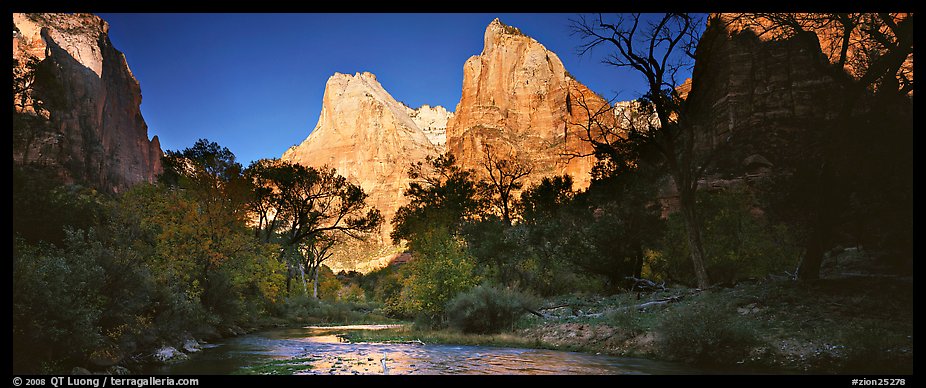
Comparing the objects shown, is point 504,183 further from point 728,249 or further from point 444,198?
point 728,249

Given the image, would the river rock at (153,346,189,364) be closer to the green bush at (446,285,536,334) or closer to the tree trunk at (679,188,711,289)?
the green bush at (446,285,536,334)

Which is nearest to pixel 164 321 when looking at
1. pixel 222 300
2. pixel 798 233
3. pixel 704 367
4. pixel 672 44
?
pixel 222 300

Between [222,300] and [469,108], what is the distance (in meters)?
147

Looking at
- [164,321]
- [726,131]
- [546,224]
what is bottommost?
[164,321]

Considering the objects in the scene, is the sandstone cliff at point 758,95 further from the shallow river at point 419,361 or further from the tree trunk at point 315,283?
the shallow river at point 419,361

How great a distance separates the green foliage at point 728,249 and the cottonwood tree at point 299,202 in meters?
24.6

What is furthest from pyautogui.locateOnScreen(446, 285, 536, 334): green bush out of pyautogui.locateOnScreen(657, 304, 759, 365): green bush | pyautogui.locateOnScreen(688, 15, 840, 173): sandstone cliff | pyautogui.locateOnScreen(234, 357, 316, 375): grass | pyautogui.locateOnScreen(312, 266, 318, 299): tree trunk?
pyautogui.locateOnScreen(688, 15, 840, 173): sandstone cliff

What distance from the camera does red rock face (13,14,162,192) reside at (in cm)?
6438

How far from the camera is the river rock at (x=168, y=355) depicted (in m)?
12.7

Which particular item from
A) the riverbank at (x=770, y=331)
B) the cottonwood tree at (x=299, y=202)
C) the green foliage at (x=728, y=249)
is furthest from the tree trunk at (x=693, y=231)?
the cottonwood tree at (x=299, y=202)

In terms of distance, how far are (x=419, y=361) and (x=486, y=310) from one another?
7.13 m

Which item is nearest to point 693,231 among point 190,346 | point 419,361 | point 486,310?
point 486,310

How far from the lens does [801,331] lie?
1157 centimetres

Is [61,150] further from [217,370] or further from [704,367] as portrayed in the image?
[704,367]
